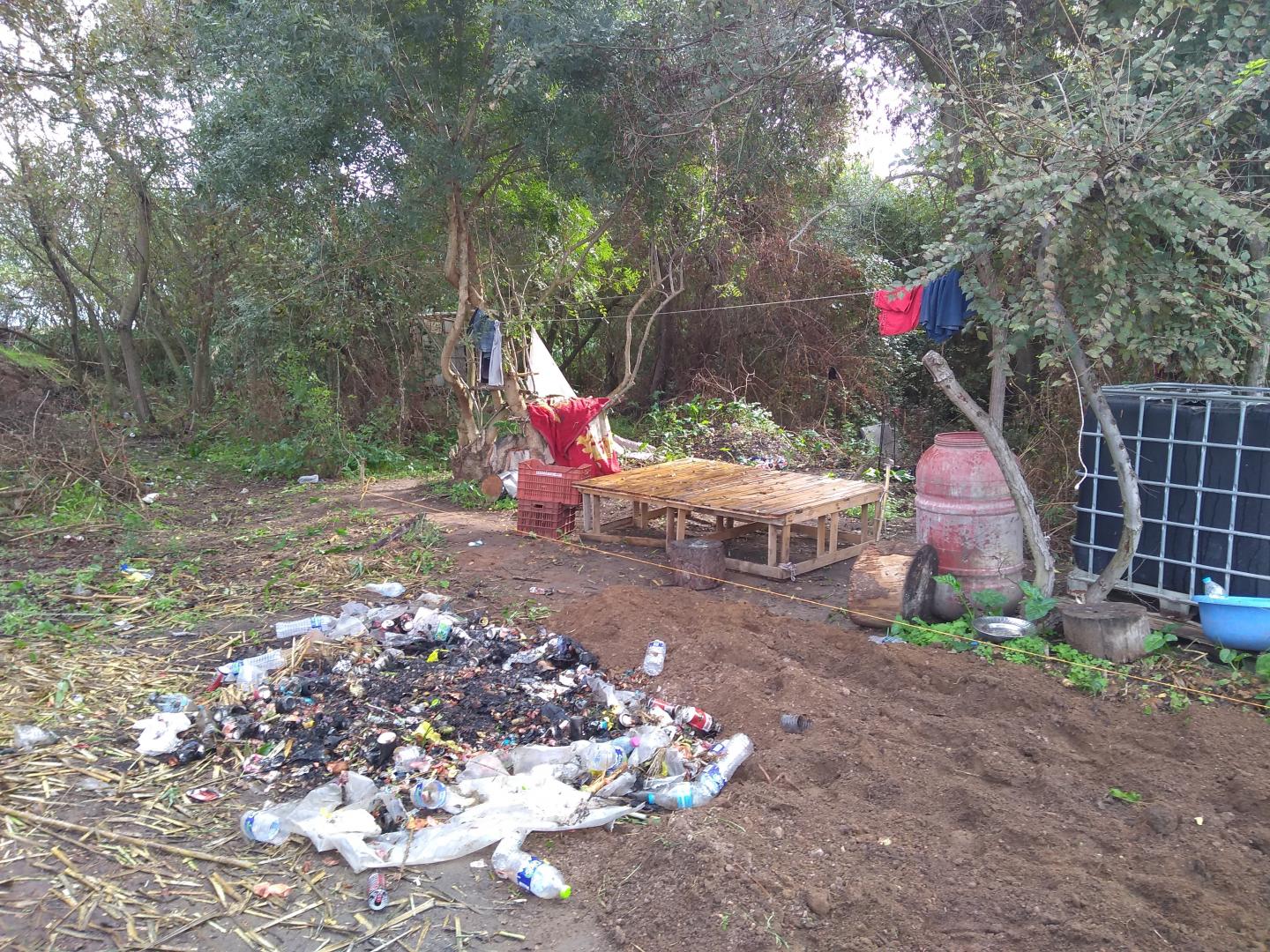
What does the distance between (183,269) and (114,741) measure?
14.0 metres

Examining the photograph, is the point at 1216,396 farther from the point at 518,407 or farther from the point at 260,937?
the point at 518,407

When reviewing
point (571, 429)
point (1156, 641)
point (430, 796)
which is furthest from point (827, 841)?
point (571, 429)

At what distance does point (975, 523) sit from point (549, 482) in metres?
4.16

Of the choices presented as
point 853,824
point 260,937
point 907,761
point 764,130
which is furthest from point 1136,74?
point 260,937

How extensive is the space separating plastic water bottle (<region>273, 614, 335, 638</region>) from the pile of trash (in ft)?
0.04

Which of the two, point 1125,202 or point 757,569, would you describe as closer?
point 1125,202

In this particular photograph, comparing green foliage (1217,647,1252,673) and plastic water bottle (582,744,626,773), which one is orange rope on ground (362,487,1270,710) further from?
plastic water bottle (582,744,626,773)

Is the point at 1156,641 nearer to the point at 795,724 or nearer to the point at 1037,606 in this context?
the point at 1037,606

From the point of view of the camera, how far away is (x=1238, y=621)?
4746mm

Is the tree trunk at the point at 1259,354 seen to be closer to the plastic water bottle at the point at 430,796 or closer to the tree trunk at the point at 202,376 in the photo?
the plastic water bottle at the point at 430,796

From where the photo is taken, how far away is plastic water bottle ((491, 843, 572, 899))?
3.08 metres

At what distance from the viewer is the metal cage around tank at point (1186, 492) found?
16.5 ft

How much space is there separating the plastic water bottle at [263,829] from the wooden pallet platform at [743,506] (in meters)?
4.28

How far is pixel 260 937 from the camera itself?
2.92m
